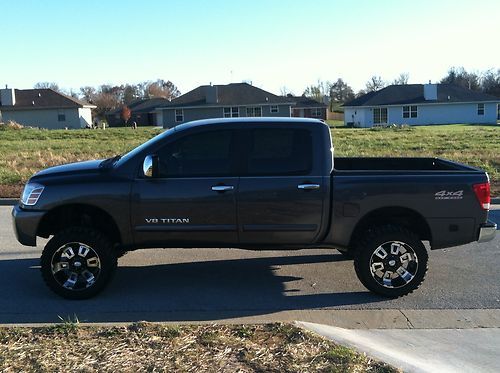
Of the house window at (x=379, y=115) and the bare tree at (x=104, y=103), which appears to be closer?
the house window at (x=379, y=115)

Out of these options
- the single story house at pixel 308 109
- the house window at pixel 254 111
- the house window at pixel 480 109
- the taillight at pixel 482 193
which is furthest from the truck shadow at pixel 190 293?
the single story house at pixel 308 109

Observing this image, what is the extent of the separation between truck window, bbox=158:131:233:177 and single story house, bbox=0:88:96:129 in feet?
202

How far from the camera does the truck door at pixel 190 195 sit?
561 cm

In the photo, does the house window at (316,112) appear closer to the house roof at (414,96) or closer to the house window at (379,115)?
the house roof at (414,96)

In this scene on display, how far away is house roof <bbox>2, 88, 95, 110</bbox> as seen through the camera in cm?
6272

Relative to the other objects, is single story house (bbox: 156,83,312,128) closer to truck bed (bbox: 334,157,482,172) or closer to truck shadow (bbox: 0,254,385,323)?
truck bed (bbox: 334,157,482,172)

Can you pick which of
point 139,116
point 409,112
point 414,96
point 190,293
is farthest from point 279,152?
point 139,116

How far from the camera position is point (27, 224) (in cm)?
567

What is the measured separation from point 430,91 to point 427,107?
1.68m

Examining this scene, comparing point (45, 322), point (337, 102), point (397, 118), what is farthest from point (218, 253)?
point (337, 102)

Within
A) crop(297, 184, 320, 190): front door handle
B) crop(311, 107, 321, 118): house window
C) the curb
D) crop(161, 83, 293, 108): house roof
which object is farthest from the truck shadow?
crop(311, 107, 321, 118): house window

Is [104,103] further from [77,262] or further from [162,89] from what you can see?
[77,262]

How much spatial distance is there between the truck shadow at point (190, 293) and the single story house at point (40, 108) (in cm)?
6036

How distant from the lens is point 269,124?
5852 mm
